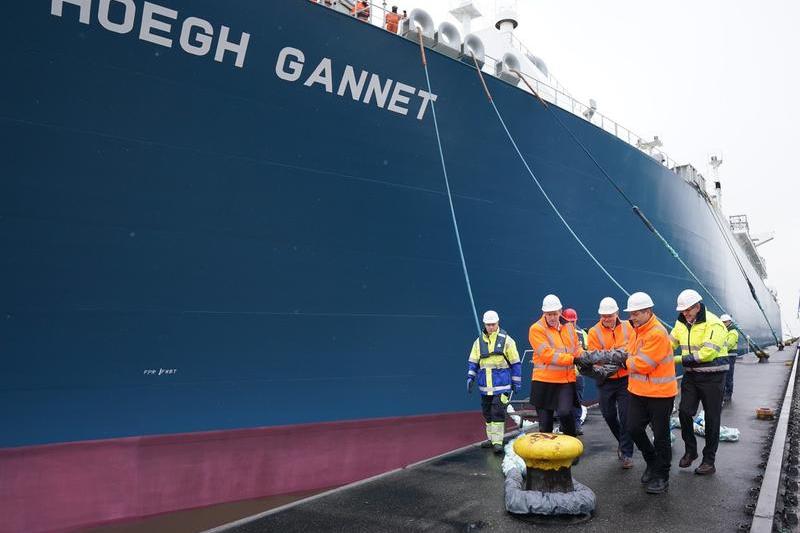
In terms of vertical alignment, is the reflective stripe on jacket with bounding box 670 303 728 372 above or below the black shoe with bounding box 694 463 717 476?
above

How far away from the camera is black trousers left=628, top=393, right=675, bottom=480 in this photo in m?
4.20

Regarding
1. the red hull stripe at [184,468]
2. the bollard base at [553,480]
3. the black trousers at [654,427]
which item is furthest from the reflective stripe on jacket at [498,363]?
the bollard base at [553,480]

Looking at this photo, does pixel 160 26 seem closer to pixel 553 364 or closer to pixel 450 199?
pixel 450 199

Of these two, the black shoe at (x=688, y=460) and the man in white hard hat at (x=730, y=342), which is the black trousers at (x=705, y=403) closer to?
the black shoe at (x=688, y=460)

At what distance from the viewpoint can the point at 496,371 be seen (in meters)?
5.70

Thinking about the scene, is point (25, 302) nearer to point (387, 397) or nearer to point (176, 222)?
point (176, 222)

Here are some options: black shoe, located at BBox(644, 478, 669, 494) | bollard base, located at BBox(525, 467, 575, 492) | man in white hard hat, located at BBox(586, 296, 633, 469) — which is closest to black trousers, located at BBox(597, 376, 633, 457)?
man in white hard hat, located at BBox(586, 296, 633, 469)

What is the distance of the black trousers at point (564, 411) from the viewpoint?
16.5ft

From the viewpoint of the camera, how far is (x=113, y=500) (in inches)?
187

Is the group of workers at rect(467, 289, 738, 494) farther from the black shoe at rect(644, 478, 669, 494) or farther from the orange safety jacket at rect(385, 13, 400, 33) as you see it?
the orange safety jacket at rect(385, 13, 400, 33)

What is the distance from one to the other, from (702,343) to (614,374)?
35.9 inches

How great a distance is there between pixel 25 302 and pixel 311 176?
9.38 ft

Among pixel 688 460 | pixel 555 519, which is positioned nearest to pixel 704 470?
pixel 688 460

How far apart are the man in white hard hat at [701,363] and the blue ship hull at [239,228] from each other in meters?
2.84
